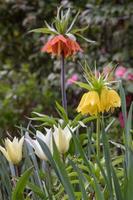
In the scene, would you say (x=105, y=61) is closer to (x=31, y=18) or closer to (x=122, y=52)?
(x=122, y=52)

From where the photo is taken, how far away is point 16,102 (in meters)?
3.28

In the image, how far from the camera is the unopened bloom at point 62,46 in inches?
50.4

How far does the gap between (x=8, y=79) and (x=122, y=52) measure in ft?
2.95

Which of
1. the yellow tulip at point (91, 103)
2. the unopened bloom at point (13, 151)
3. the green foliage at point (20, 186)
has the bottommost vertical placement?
the green foliage at point (20, 186)

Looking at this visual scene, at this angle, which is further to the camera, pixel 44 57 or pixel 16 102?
pixel 44 57

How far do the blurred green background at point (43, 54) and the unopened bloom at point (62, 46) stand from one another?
1.40 meters

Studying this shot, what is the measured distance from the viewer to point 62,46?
51.4 inches

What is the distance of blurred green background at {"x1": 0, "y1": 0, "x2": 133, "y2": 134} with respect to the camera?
3051mm

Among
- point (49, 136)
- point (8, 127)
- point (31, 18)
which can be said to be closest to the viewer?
point (49, 136)

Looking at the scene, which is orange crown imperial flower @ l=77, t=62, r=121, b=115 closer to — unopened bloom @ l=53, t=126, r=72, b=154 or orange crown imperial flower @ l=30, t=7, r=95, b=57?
unopened bloom @ l=53, t=126, r=72, b=154

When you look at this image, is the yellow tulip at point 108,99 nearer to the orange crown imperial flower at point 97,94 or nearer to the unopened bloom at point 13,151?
the orange crown imperial flower at point 97,94

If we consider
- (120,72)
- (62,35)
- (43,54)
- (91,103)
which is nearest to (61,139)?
(91,103)

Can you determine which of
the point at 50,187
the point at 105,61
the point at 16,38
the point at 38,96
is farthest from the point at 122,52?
the point at 50,187

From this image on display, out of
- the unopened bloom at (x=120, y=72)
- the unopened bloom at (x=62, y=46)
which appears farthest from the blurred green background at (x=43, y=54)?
the unopened bloom at (x=62, y=46)
